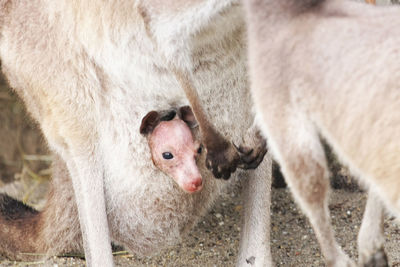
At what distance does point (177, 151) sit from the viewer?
2738 millimetres

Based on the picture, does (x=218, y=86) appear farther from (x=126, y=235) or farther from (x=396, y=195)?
(x=396, y=195)

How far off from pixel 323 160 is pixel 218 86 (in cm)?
84

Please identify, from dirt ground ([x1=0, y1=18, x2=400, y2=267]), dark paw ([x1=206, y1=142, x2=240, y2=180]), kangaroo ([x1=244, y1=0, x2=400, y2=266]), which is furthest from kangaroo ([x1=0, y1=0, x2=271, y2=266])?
kangaroo ([x1=244, y1=0, x2=400, y2=266])

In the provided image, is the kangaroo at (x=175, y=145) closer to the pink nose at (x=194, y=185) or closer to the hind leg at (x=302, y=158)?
the pink nose at (x=194, y=185)

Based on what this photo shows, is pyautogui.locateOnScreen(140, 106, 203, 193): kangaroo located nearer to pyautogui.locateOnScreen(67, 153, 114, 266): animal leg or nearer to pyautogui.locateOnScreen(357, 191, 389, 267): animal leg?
pyautogui.locateOnScreen(67, 153, 114, 266): animal leg

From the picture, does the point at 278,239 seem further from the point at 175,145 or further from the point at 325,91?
the point at 325,91

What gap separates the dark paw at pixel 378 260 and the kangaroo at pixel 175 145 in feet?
2.36

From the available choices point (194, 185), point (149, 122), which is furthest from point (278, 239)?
point (149, 122)

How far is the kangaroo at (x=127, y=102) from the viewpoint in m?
2.52

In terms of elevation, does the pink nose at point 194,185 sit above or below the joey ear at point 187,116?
below

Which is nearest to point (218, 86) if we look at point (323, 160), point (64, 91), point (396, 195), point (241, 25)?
point (241, 25)

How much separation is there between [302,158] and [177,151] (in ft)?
2.74

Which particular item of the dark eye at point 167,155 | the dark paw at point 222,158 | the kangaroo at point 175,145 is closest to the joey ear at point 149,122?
the kangaroo at point 175,145

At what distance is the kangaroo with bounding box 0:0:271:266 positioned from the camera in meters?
2.52
